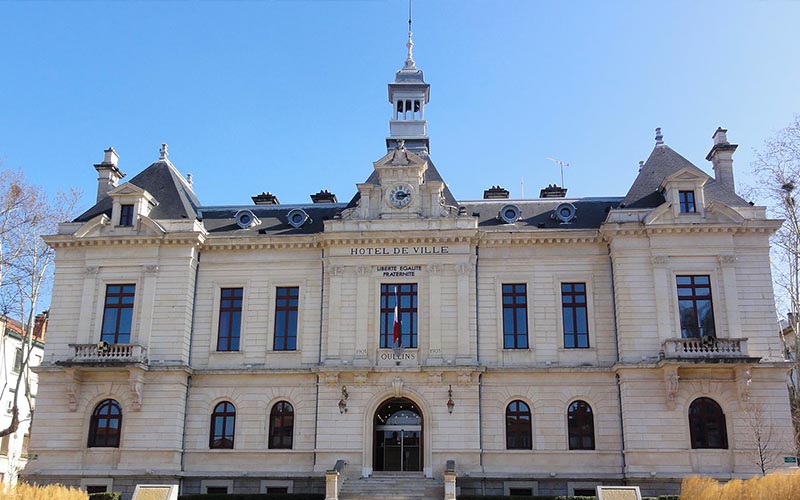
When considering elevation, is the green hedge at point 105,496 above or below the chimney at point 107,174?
below

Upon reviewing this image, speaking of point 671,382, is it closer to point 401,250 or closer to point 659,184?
point 659,184

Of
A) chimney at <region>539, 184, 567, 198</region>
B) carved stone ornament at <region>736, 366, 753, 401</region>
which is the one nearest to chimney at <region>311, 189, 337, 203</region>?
chimney at <region>539, 184, 567, 198</region>

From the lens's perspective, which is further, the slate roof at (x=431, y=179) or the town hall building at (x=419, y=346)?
the slate roof at (x=431, y=179)

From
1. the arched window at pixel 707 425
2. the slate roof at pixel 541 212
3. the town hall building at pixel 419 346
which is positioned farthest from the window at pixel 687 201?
the arched window at pixel 707 425

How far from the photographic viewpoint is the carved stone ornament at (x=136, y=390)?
30.1 meters

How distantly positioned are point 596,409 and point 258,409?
13.4 metres

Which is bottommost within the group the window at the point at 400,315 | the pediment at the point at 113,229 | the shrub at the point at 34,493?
the shrub at the point at 34,493

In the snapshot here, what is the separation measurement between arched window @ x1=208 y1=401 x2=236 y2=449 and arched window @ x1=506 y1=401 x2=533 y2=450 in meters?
11.0

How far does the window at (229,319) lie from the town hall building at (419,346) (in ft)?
0.28

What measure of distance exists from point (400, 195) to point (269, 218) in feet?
21.3

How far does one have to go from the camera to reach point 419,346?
100 ft

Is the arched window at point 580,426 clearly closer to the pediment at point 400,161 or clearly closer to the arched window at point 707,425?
the arched window at point 707,425

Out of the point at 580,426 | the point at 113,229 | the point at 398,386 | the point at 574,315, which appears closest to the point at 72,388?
the point at 113,229

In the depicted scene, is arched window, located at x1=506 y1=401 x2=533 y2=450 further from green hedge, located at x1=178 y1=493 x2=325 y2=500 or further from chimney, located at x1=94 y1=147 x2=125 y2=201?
chimney, located at x1=94 y1=147 x2=125 y2=201
